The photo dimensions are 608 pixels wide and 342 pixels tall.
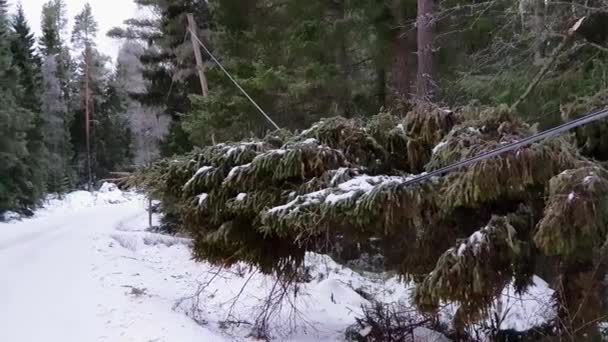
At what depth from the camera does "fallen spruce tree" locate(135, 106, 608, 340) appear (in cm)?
373

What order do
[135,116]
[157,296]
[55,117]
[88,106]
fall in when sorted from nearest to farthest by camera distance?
[157,296] → [55,117] → [88,106] → [135,116]

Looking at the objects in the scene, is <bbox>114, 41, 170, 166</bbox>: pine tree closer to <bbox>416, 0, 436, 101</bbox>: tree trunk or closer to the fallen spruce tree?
<bbox>416, 0, 436, 101</bbox>: tree trunk

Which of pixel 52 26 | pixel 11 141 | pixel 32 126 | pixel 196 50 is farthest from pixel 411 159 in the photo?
pixel 52 26

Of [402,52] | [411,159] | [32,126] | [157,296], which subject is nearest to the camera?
[411,159]

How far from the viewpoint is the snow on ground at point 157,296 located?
5.34m

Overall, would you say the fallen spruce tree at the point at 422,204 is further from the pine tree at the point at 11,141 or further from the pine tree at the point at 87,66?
the pine tree at the point at 87,66

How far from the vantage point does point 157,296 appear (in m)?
6.99

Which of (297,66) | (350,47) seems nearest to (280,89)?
(297,66)

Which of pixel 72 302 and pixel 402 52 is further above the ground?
pixel 402 52

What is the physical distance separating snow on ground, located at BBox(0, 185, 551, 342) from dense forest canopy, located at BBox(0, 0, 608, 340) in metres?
0.75

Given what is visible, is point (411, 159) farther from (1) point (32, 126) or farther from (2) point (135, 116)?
(2) point (135, 116)

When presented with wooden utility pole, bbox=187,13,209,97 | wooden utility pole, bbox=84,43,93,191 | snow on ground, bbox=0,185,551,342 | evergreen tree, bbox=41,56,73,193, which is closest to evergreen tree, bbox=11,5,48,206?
evergreen tree, bbox=41,56,73,193

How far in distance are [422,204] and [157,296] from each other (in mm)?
4157

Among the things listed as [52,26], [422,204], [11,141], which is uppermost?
[52,26]
